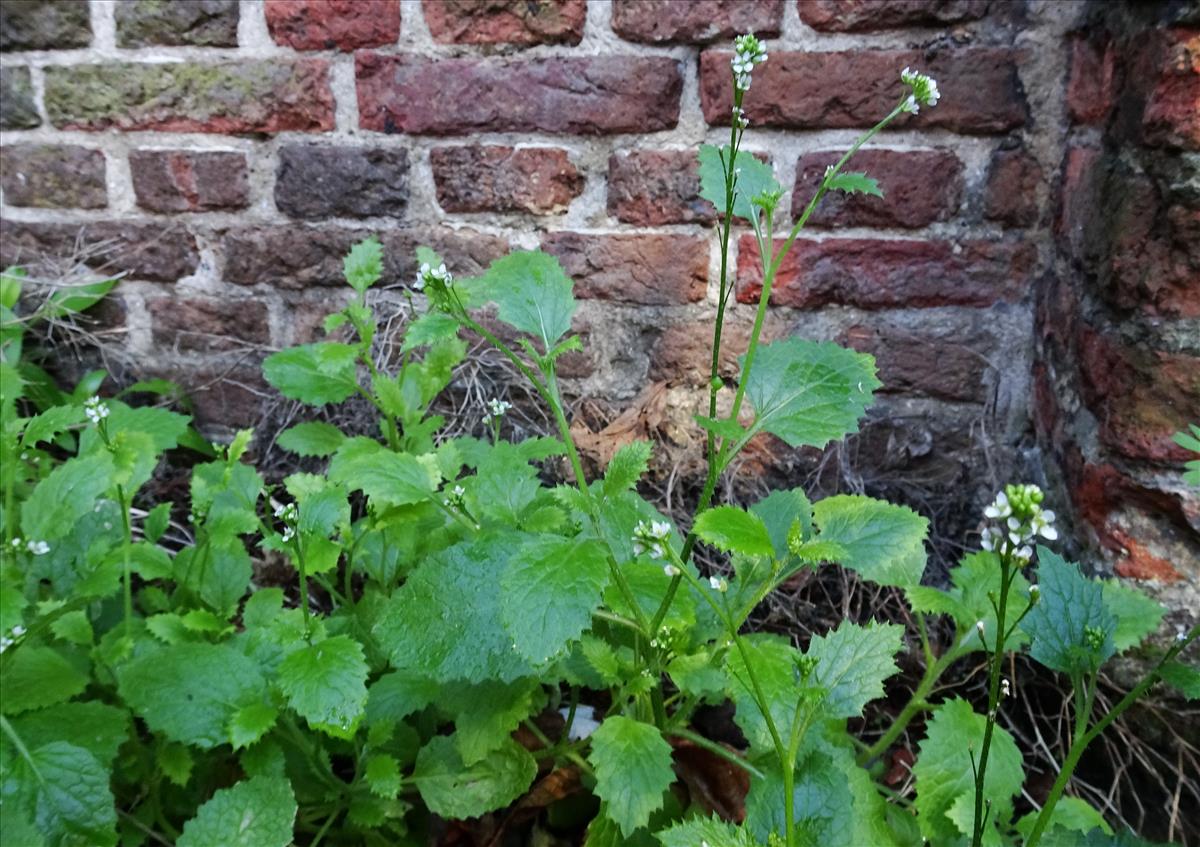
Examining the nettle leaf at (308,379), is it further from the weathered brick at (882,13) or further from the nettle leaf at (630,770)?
the weathered brick at (882,13)

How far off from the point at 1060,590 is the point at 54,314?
60.7 inches

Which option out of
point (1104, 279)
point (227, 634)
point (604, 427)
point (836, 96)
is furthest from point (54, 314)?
point (1104, 279)

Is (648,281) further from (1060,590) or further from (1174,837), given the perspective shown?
(1174,837)

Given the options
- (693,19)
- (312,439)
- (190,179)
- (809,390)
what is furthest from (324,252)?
(809,390)

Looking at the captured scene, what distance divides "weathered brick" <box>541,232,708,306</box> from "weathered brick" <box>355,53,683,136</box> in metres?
0.17

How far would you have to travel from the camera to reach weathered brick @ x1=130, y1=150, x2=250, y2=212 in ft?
4.42

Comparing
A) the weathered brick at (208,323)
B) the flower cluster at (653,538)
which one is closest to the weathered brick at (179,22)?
the weathered brick at (208,323)

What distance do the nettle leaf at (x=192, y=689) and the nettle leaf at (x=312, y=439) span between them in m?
0.36

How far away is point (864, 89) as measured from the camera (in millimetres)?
1161

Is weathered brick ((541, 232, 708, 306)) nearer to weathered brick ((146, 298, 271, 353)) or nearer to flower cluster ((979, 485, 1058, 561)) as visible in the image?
weathered brick ((146, 298, 271, 353))

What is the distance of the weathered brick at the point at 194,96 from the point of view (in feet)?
4.25

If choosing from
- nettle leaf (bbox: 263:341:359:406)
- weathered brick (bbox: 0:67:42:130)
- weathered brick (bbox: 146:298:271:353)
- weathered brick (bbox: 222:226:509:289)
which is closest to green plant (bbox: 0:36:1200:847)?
nettle leaf (bbox: 263:341:359:406)

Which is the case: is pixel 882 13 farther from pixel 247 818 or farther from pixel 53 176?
pixel 53 176

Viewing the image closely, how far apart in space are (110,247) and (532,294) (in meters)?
0.97
